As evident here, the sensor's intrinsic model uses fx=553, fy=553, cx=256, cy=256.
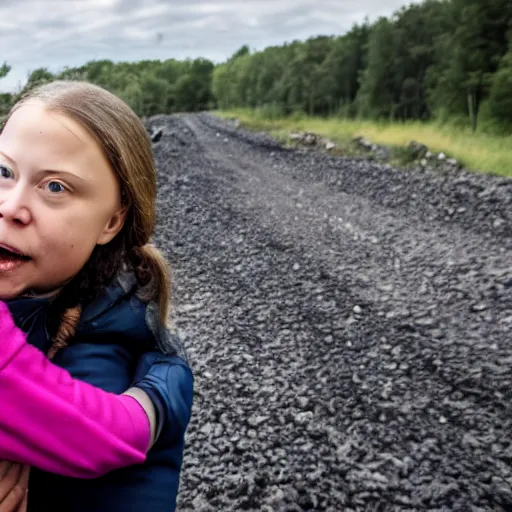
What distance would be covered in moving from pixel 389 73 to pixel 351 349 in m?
28.3

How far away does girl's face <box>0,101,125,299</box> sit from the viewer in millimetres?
1171

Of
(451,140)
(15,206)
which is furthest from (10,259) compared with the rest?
(451,140)

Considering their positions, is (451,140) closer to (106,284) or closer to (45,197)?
(106,284)

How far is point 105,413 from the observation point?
3.74 feet

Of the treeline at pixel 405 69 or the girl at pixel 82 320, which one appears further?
the treeline at pixel 405 69

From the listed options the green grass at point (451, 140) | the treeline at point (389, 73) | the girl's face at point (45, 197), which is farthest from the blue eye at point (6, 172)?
the green grass at point (451, 140)

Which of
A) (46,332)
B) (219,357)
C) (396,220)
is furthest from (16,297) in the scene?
(396,220)

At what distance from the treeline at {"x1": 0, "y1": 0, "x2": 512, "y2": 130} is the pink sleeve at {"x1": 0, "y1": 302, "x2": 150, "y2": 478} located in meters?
1.01

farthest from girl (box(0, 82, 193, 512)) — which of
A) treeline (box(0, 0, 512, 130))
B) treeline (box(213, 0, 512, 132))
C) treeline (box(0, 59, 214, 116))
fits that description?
treeline (box(0, 59, 214, 116))

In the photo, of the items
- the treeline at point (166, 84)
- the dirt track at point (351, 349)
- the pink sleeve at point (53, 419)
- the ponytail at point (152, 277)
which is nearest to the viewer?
the pink sleeve at point (53, 419)

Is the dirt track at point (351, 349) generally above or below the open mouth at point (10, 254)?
below

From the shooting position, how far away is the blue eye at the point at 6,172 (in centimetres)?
123

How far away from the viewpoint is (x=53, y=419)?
108cm

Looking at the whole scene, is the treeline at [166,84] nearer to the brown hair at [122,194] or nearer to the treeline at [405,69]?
the treeline at [405,69]
